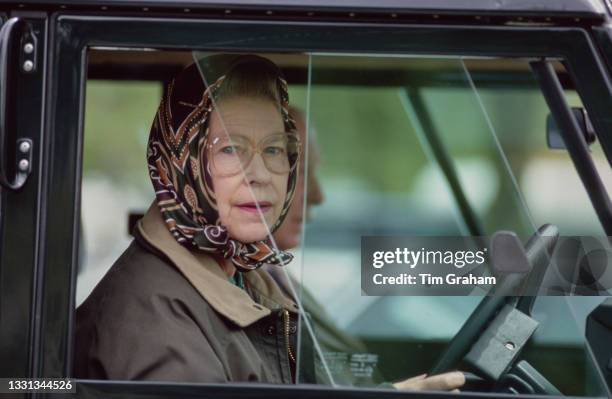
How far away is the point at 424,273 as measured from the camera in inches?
81.4

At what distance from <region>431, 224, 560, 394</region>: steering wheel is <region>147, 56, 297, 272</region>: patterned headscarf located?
399 millimetres

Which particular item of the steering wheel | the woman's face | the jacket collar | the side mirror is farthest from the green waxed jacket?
the side mirror

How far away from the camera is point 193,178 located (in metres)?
2.25

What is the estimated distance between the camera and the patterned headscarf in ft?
7.20

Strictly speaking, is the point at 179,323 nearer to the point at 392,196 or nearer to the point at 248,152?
the point at 248,152

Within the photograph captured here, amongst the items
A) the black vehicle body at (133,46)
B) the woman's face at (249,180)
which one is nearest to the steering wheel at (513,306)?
the black vehicle body at (133,46)

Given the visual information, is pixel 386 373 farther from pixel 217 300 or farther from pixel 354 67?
pixel 354 67

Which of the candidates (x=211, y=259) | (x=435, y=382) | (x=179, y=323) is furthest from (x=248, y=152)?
(x=435, y=382)

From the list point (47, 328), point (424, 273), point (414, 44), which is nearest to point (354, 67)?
point (414, 44)

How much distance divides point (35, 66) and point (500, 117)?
3.15ft

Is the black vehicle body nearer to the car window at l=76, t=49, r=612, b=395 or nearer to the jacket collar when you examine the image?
the car window at l=76, t=49, r=612, b=395

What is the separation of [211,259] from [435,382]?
1.80 feet

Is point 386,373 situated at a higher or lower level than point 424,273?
lower

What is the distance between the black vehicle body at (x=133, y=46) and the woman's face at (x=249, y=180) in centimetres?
19
